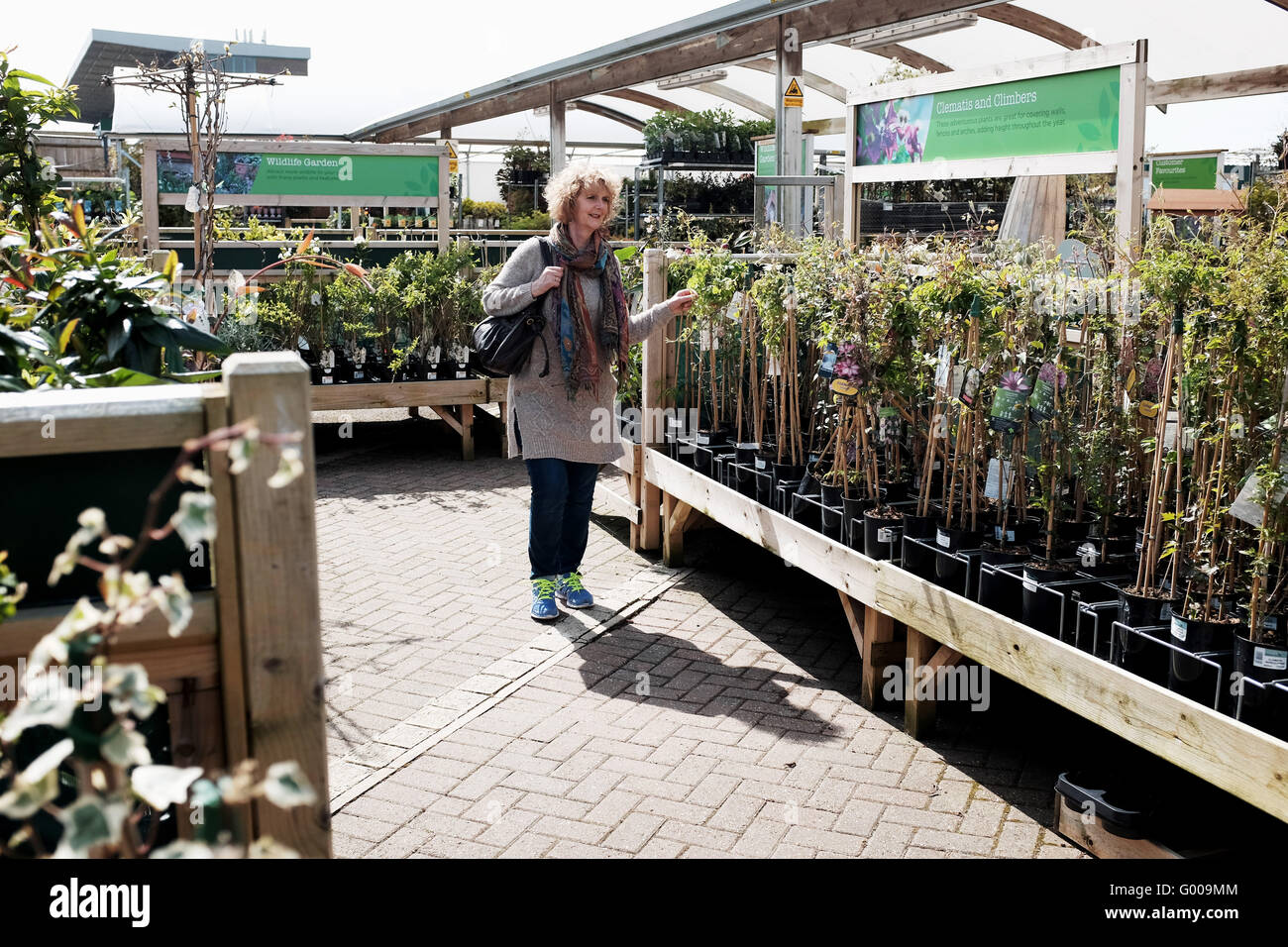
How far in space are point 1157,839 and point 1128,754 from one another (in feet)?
2.78

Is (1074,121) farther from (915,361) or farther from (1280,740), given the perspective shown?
(1280,740)

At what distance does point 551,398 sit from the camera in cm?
500

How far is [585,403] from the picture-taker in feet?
16.5

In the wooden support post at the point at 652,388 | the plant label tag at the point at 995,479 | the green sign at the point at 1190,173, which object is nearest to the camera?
the plant label tag at the point at 995,479

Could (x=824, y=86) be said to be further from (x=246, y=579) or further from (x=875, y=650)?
(x=246, y=579)

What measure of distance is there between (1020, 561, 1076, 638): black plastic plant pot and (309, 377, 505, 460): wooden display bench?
18.3 ft

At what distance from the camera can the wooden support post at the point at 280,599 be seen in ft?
4.51

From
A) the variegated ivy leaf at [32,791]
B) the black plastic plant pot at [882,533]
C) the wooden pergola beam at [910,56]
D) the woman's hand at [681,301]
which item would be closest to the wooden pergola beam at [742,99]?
the wooden pergola beam at [910,56]

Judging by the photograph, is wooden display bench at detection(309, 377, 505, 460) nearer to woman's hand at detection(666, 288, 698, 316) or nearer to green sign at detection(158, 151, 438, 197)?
green sign at detection(158, 151, 438, 197)

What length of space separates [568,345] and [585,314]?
0.48 ft

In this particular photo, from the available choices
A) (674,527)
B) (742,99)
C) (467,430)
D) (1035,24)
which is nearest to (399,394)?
(467,430)

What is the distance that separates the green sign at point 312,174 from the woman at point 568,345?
17.7 feet

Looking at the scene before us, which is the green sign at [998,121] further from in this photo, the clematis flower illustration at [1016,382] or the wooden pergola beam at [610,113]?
the wooden pergola beam at [610,113]
